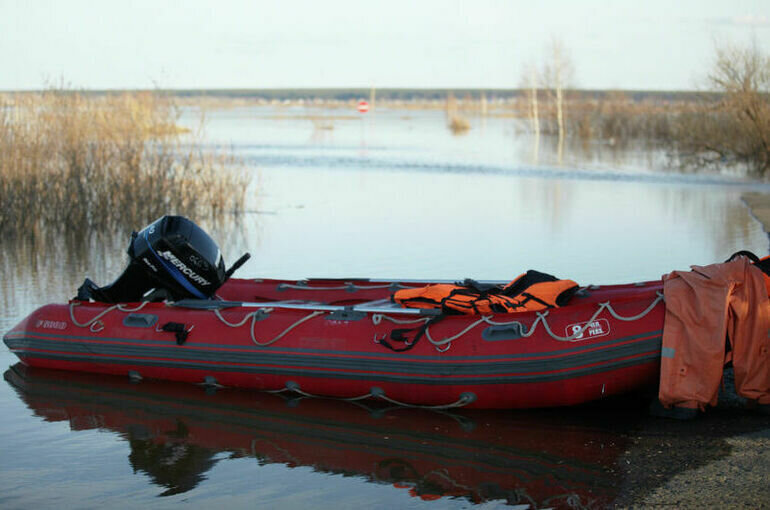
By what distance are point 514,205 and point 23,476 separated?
36.9ft

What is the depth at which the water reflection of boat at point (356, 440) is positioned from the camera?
4.29 meters

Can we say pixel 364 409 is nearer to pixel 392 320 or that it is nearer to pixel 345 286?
pixel 392 320

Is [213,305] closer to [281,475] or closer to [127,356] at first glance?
[127,356]

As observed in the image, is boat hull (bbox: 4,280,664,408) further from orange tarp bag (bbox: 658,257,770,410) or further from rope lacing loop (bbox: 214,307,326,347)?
orange tarp bag (bbox: 658,257,770,410)

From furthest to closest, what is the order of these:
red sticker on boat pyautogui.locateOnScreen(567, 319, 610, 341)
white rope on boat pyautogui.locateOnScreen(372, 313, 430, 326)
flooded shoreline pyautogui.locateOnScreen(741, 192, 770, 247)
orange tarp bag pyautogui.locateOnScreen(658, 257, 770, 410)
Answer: flooded shoreline pyautogui.locateOnScreen(741, 192, 770, 247) < white rope on boat pyautogui.locateOnScreen(372, 313, 430, 326) < red sticker on boat pyautogui.locateOnScreen(567, 319, 610, 341) < orange tarp bag pyautogui.locateOnScreen(658, 257, 770, 410)

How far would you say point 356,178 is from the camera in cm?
1872

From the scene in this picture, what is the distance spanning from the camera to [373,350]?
527 centimetres

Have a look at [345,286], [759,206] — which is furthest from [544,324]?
[759,206]

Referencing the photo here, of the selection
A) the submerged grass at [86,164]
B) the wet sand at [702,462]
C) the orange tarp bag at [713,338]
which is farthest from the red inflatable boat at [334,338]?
the submerged grass at [86,164]

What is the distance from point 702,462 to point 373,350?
6.16 ft

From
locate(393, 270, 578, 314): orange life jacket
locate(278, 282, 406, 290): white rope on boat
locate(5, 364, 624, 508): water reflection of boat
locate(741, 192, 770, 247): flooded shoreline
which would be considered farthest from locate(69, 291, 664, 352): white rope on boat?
locate(741, 192, 770, 247): flooded shoreline

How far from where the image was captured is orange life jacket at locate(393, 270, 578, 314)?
538cm

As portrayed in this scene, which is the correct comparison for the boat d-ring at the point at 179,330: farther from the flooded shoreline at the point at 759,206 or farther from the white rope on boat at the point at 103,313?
the flooded shoreline at the point at 759,206

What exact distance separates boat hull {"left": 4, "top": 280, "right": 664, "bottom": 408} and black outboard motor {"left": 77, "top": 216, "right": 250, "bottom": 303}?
0.20 metres
